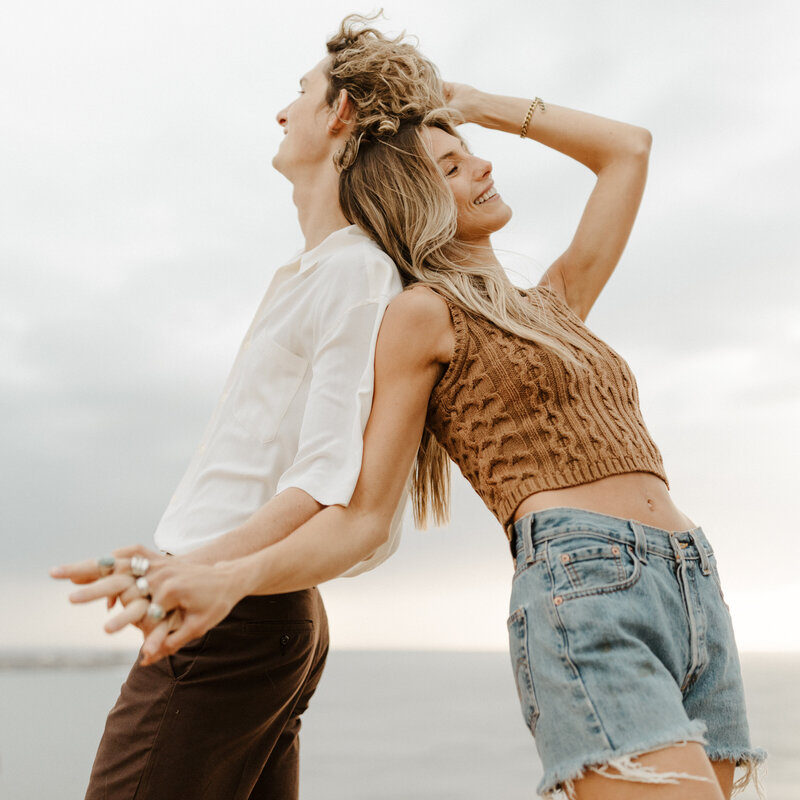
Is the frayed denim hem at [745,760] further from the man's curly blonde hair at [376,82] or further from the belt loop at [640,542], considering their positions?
the man's curly blonde hair at [376,82]

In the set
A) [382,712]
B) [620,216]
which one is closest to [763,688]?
[382,712]

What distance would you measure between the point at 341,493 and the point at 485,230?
0.99 metres

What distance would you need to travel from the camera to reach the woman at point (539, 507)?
1519 millimetres

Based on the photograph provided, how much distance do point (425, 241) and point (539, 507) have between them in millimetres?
749

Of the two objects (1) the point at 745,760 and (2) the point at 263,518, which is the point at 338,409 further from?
(1) the point at 745,760

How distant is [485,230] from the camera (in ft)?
7.61

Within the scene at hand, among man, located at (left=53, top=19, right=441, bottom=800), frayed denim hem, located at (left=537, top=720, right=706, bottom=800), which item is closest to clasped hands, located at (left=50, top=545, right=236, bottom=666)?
man, located at (left=53, top=19, right=441, bottom=800)

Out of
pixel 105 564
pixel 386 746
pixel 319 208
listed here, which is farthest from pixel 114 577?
pixel 386 746

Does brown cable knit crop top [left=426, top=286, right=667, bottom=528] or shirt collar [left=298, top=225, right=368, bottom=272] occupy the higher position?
shirt collar [left=298, top=225, right=368, bottom=272]

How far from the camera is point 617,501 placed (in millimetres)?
1775

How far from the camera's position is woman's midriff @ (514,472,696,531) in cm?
176

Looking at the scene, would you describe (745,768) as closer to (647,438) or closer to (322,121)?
(647,438)

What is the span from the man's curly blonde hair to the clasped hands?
1313 millimetres

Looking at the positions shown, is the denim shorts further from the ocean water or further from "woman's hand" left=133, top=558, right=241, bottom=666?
the ocean water
